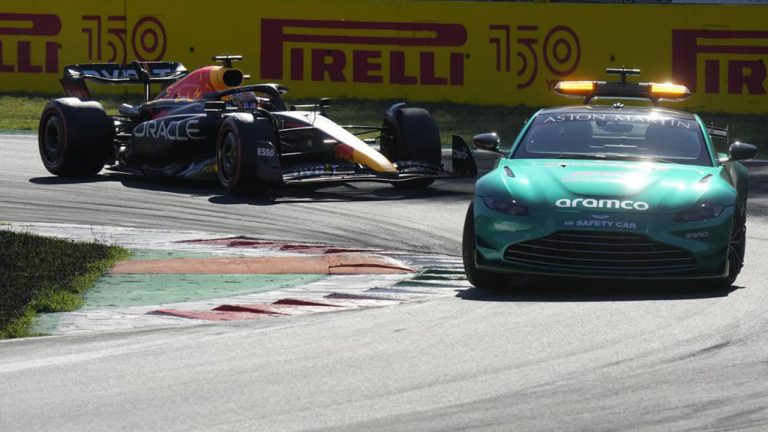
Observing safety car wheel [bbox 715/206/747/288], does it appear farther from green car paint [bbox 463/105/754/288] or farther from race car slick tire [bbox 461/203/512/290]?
race car slick tire [bbox 461/203/512/290]

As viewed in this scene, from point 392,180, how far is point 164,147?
2678 millimetres

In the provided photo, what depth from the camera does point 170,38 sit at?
997 inches

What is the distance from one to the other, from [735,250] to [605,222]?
2.91ft

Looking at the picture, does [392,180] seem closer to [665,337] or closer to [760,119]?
[665,337]

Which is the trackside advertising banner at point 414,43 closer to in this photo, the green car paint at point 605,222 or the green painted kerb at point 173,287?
the green car paint at point 605,222

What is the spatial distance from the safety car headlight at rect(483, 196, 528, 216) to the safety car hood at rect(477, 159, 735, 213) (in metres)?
0.04

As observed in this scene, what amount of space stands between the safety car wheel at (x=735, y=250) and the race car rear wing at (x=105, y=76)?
954 cm

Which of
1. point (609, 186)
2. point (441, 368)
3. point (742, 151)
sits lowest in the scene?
point (441, 368)

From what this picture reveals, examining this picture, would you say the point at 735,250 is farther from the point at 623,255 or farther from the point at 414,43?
the point at 414,43

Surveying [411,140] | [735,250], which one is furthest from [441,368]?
[411,140]

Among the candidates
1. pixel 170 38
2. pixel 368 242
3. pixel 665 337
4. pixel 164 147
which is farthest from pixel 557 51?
pixel 665 337

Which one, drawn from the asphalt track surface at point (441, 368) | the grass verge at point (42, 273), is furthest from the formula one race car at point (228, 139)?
the asphalt track surface at point (441, 368)

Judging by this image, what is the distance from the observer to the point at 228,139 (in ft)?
50.6

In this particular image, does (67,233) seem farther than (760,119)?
No
